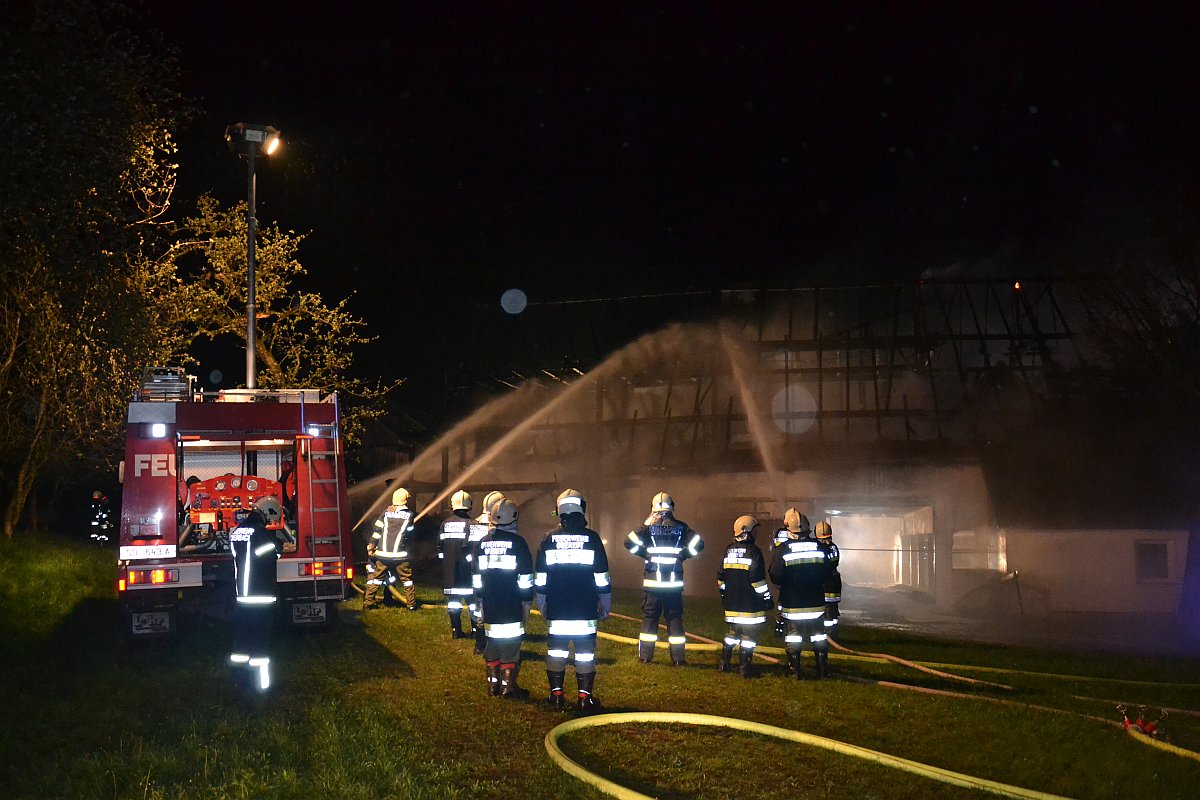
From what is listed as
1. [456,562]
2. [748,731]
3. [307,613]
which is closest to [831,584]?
[456,562]

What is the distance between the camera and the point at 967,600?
92.5 ft

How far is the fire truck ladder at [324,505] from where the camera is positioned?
13.0 m

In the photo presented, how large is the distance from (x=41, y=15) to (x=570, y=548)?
889 cm

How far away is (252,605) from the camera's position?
31.2 ft

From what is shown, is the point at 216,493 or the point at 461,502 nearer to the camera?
the point at 461,502

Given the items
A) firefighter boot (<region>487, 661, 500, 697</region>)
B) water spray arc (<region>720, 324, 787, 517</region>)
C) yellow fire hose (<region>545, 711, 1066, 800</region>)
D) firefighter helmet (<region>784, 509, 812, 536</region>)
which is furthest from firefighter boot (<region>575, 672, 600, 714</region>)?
water spray arc (<region>720, 324, 787, 517</region>)

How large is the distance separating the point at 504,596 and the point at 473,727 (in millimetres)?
1459

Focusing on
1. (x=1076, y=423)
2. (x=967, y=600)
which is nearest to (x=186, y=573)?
(x=967, y=600)

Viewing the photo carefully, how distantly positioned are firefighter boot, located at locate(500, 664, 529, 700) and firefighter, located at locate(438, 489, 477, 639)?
9.29 ft

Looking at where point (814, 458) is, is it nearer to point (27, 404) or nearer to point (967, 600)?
point (967, 600)

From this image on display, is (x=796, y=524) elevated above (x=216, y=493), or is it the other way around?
(x=216, y=493)

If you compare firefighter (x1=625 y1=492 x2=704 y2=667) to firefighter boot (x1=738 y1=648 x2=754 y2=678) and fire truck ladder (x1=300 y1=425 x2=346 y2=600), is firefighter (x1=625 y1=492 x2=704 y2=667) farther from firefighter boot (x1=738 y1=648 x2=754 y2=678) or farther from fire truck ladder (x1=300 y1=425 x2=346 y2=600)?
fire truck ladder (x1=300 y1=425 x2=346 y2=600)

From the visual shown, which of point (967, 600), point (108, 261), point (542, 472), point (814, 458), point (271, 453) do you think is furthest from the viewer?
point (542, 472)

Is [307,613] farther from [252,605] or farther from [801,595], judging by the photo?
[801,595]
